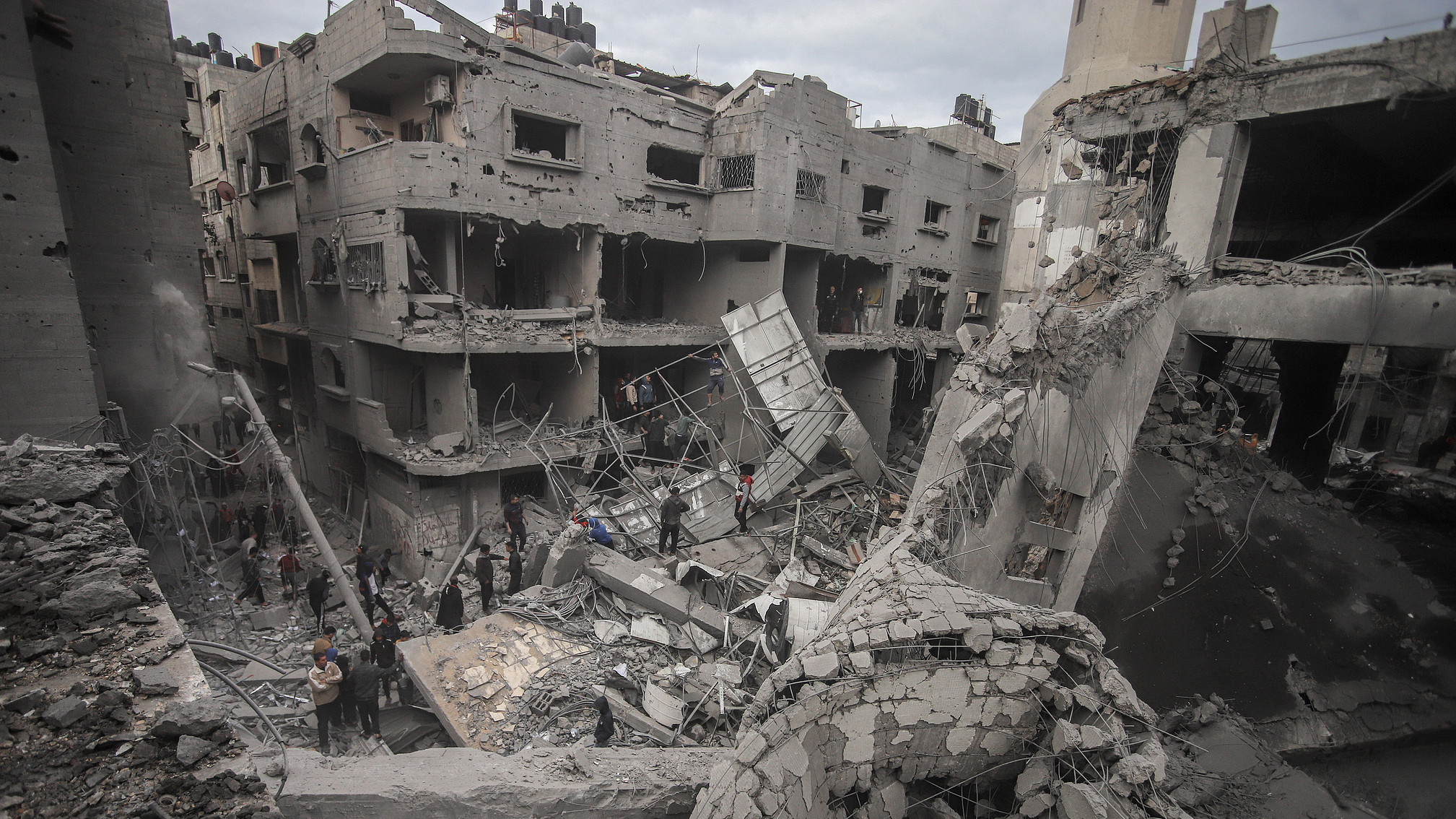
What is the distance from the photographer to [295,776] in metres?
5.45

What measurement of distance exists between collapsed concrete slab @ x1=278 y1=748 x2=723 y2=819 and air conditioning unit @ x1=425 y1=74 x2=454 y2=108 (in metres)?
12.1

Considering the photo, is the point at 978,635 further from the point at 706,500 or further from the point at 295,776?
the point at 706,500

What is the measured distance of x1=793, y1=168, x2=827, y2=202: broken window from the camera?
17.1 meters

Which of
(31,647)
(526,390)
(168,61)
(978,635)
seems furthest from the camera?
(526,390)

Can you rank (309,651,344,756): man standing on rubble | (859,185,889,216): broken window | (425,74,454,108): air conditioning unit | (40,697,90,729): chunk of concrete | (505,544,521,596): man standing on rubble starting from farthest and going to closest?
(859,185,889,216): broken window, (425,74,454,108): air conditioning unit, (505,544,521,596): man standing on rubble, (309,651,344,756): man standing on rubble, (40,697,90,729): chunk of concrete

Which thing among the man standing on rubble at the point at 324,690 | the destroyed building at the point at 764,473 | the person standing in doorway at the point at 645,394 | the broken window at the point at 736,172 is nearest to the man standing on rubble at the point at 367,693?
the man standing on rubble at the point at 324,690

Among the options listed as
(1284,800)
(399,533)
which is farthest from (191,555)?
(1284,800)

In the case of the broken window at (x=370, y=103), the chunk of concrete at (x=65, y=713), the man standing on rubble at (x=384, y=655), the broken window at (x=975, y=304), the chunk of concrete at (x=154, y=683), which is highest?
the broken window at (x=370, y=103)

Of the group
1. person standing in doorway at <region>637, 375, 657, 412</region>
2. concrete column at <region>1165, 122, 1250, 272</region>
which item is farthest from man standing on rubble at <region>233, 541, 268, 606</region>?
concrete column at <region>1165, 122, 1250, 272</region>

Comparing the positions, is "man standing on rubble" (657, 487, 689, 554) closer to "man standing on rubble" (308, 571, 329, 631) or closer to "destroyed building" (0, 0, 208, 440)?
"man standing on rubble" (308, 571, 329, 631)

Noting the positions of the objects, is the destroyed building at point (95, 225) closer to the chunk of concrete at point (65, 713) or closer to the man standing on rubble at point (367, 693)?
the man standing on rubble at point (367, 693)

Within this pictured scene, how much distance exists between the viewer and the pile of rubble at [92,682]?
3369 mm

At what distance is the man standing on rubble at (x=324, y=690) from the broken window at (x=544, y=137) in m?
10.6

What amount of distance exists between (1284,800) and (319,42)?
2260 cm
